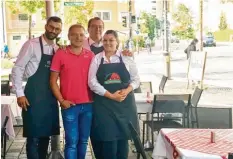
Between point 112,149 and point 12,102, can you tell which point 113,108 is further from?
point 12,102

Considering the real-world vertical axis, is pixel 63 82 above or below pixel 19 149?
above

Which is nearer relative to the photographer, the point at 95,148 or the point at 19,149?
the point at 95,148

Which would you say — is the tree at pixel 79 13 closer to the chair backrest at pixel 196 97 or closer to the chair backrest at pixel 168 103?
the chair backrest at pixel 196 97

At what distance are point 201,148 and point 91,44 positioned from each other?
1.94 meters

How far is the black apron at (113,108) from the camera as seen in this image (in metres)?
3.51

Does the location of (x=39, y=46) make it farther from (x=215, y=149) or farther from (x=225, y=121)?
(x=225, y=121)

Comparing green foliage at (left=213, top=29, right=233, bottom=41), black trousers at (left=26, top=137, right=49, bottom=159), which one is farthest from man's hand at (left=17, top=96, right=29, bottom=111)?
green foliage at (left=213, top=29, right=233, bottom=41)

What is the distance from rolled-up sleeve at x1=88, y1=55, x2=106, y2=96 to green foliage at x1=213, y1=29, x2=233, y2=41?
3065 cm

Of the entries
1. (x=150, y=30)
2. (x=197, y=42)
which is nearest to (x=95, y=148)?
(x=197, y=42)

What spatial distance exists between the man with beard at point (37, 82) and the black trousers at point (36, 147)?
1.0 inches

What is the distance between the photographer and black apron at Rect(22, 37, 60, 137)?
146 inches

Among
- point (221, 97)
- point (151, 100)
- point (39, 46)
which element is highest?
point (39, 46)

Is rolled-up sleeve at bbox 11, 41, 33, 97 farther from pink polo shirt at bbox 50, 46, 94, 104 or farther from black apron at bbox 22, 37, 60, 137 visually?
pink polo shirt at bbox 50, 46, 94, 104

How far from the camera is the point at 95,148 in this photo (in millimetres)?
4062
